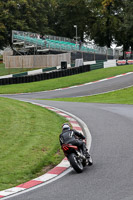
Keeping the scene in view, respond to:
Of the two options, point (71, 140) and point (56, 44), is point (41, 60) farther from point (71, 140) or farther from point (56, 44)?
point (71, 140)

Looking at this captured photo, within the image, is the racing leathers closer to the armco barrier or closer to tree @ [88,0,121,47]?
the armco barrier

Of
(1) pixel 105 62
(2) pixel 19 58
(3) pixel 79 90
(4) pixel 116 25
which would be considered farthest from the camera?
(4) pixel 116 25

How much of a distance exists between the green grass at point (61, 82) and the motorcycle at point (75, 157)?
2755cm

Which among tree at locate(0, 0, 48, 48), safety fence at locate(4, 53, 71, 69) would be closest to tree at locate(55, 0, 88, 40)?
tree at locate(0, 0, 48, 48)

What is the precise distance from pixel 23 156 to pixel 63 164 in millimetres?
1055

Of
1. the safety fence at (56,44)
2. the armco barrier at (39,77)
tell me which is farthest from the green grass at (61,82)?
the safety fence at (56,44)

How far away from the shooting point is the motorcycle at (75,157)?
851cm

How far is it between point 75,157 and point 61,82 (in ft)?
98.9

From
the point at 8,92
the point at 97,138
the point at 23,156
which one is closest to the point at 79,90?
the point at 8,92

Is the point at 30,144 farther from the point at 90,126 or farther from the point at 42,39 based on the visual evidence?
the point at 42,39

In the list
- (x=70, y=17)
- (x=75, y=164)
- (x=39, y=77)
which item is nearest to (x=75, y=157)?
(x=75, y=164)

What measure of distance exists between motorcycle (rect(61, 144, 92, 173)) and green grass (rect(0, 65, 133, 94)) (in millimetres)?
27546

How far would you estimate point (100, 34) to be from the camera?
7494cm

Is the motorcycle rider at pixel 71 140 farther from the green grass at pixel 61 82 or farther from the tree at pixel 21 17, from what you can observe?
the tree at pixel 21 17
